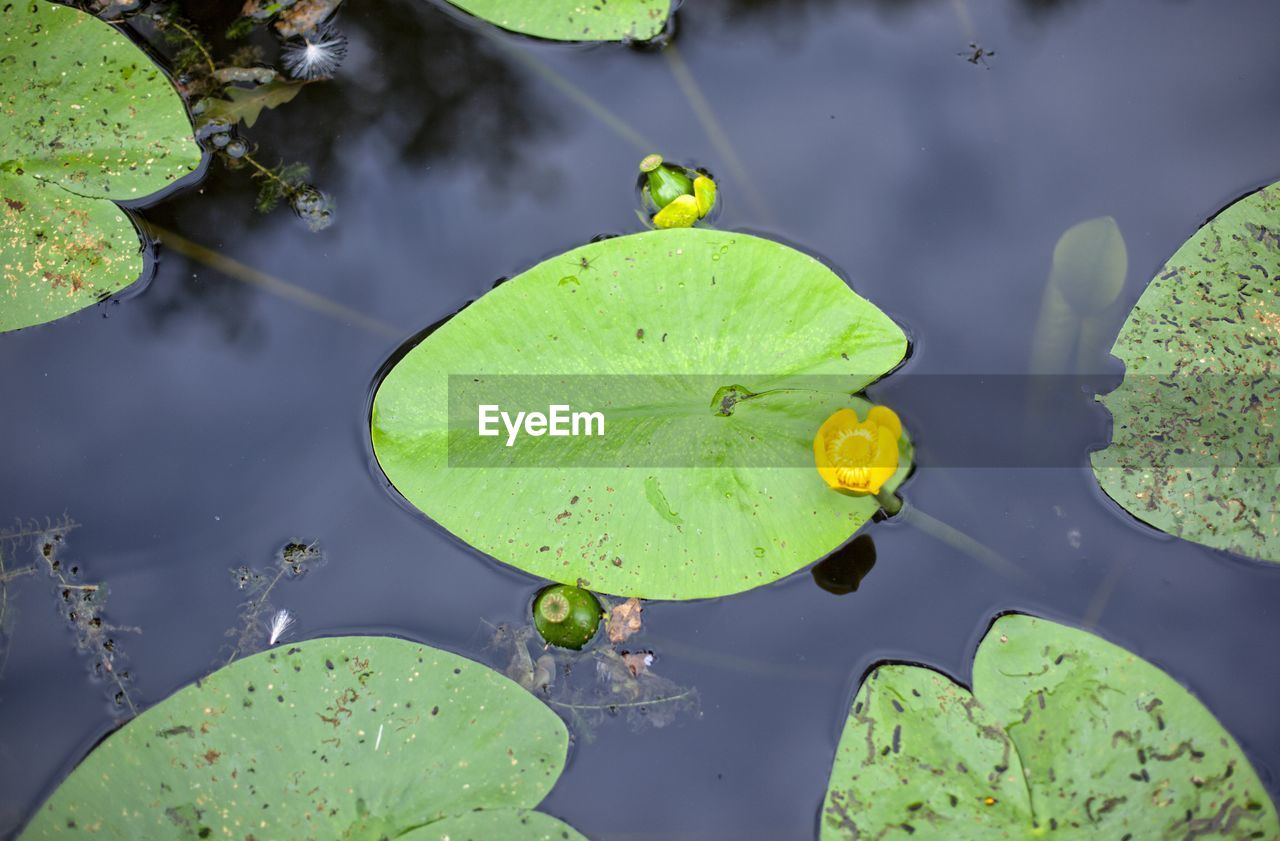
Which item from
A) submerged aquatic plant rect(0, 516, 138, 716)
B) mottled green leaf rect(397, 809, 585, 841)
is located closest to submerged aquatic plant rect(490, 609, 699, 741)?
mottled green leaf rect(397, 809, 585, 841)

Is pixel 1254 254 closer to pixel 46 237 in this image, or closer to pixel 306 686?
pixel 306 686

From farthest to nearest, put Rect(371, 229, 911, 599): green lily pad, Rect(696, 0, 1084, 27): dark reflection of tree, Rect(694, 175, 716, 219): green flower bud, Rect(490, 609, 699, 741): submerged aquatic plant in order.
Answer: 1. Rect(696, 0, 1084, 27): dark reflection of tree
2. Rect(694, 175, 716, 219): green flower bud
3. Rect(490, 609, 699, 741): submerged aquatic plant
4. Rect(371, 229, 911, 599): green lily pad

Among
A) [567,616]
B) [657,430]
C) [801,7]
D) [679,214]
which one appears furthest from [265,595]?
[801,7]

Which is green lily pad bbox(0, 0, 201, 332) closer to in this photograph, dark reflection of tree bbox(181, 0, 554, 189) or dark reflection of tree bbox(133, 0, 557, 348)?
dark reflection of tree bbox(133, 0, 557, 348)

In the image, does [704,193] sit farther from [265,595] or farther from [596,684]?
[265,595]

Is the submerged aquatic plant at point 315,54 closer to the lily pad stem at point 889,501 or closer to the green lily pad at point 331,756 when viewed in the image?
the green lily pad at point 331,756

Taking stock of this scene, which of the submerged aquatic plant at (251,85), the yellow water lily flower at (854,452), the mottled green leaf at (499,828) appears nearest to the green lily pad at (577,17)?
the submerged aquatic plant at (251,85)

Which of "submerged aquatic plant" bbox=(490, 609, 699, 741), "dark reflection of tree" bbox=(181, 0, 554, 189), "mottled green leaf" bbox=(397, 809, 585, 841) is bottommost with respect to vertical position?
"mottled green leaf" bbox=(397, 809, 585, 841)
